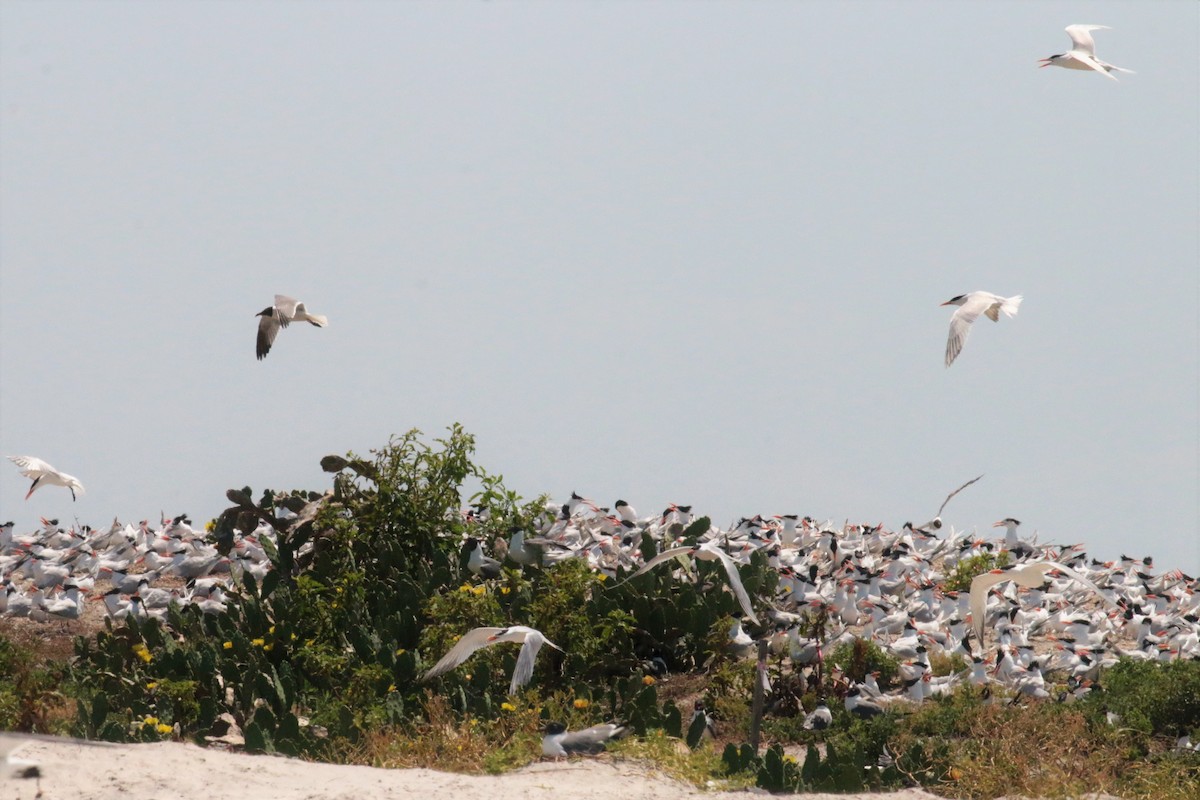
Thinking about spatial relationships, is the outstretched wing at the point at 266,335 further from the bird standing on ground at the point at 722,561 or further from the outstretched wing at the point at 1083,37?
the outstretched wing at the point at 1083,37

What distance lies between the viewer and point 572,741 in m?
10.5

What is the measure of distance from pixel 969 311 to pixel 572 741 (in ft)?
22.6

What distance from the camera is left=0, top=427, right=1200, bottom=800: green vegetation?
10.5 m

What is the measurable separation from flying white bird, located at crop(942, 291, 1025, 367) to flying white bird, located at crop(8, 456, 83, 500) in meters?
11.3

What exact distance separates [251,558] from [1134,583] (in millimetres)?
12143

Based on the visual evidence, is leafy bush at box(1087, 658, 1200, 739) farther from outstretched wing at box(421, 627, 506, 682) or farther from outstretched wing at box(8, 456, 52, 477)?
outstretched wing at box(8, 456, 52, 477)

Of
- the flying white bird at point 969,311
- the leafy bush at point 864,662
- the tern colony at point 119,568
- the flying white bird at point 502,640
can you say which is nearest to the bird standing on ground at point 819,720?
the leafy bush at point 864,662

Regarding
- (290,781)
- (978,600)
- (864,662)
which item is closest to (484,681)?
(290,781)

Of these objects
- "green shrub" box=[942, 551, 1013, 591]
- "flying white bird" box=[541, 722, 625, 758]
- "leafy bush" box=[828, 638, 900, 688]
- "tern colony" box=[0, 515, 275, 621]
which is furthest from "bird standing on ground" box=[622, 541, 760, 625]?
"green shrub" box=[942, 551, 1013, 591]

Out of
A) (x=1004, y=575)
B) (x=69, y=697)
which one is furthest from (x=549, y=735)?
(x=69, y=697)

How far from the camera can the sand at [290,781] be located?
9.49m

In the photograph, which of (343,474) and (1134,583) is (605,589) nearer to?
(343,474)

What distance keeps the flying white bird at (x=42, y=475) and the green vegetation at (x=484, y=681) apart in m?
2.91

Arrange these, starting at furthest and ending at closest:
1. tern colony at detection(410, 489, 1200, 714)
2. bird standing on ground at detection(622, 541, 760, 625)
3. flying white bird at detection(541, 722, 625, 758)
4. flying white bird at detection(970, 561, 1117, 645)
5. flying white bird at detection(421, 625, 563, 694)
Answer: tern colony at detection(410, 489, 1200, 714), flying white bird at detection(970, 561, 1117, 645), flying white bird at detection(541, 722, 625, 758), flying white bird at detection(421, 625, 563, 694), bird standing on ground at detection(622, 541, 760, 625)
